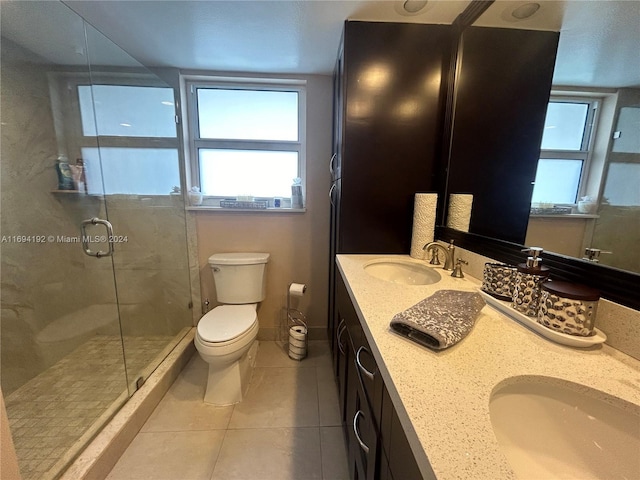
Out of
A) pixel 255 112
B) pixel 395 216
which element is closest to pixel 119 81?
pixel 255 112

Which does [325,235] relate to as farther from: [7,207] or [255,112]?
[7,207]

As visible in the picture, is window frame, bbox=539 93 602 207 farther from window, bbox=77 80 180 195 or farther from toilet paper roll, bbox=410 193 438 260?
window, bbox=77 80 180 195

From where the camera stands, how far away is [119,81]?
1612mm

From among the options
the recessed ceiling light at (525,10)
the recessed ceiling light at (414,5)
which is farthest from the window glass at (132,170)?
the recessed ceiling light at (525,10)

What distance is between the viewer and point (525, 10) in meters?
0.94

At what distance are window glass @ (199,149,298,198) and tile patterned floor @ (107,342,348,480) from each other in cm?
138

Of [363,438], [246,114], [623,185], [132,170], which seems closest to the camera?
[623,185]

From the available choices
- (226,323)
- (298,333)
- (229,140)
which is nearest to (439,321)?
(226,323)

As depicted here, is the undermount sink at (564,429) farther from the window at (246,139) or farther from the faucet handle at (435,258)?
the window at (246,139)

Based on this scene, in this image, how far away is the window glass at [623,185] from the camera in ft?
1.82

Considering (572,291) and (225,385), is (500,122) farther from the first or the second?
(225,385)

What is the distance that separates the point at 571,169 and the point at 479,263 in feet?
1.52

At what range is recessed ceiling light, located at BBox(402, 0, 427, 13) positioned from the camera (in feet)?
3.70

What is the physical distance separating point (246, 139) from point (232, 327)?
4.63ft
